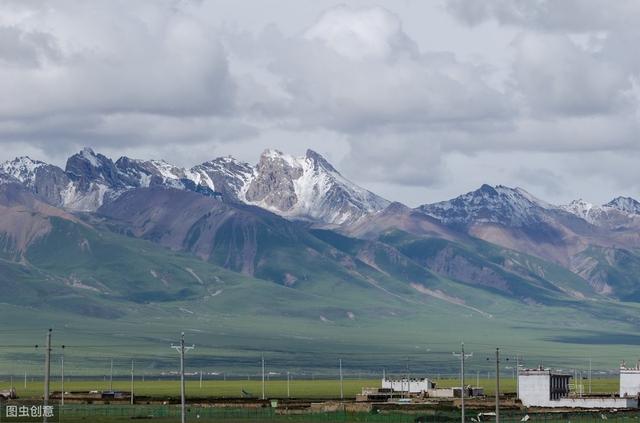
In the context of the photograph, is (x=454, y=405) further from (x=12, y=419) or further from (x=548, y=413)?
(x=12, y=419)

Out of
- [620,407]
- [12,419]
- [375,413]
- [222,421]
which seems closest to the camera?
[12,419]

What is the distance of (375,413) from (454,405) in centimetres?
1499

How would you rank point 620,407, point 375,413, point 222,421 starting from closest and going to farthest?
point 222,421
point 375,413
point 620,407

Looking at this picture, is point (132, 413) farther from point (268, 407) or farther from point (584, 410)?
point (584, 410)

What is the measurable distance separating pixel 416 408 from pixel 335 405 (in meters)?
10.1

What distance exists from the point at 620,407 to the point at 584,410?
792 centimetres

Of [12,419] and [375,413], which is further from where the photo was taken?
[375,413]

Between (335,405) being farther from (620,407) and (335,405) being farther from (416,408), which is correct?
(620,407)

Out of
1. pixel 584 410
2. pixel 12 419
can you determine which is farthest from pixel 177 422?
pixel 584 410

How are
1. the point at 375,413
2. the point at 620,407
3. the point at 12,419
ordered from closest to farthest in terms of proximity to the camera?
the point at 12,419 → the point at 375,413 → the point at 620,407

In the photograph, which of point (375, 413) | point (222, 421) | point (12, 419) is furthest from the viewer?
point (375, 413)

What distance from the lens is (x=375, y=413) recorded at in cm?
18575

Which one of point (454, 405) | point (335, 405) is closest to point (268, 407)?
point (335, 405)

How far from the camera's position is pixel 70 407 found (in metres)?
198
